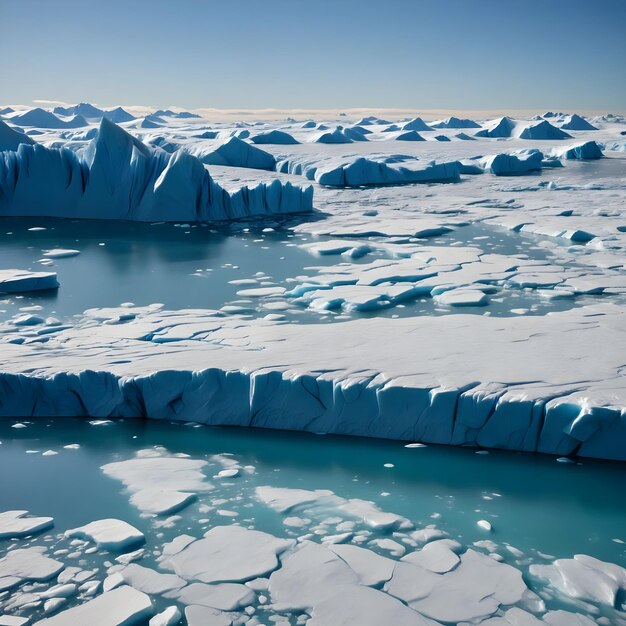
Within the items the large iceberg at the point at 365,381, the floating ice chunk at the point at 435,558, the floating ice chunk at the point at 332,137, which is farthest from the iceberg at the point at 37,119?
the floating ice chunk at the point at 435,558

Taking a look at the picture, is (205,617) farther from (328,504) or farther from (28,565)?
(328,504)

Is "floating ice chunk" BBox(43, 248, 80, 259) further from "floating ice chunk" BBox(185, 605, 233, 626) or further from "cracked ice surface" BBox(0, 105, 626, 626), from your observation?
"floating ice chunk" BBox(185, 605, 233, 626)

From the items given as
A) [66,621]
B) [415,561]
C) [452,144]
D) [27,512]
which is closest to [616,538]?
[415,561]

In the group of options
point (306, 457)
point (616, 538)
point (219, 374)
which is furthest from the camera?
point (219, 374)

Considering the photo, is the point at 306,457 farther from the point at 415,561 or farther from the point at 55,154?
the point at 55,154

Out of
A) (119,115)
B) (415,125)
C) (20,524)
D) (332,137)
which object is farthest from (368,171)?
(119,115)

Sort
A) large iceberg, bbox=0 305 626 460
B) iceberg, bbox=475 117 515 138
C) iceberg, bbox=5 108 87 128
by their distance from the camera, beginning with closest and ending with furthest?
large iceberg, bbox=0 305 626 460 < iceberg, bbox=475 117 515 138 < iceberg, bbox=5 108 87 128

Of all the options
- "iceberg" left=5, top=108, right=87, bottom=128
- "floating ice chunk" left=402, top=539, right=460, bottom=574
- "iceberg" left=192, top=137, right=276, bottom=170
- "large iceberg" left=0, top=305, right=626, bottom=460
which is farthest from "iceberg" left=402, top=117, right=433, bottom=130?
"floating ice chunk" left=402, top=539, right=460, bottom=574
